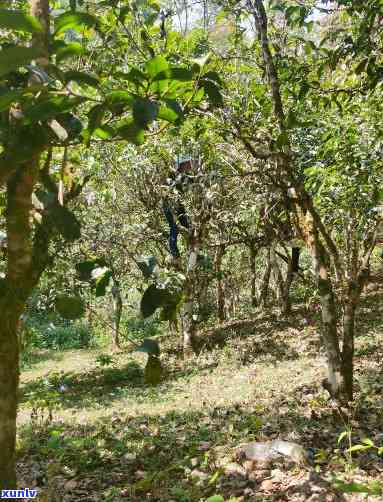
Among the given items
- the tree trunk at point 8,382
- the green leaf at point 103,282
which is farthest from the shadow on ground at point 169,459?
the green leaf at point 103,282

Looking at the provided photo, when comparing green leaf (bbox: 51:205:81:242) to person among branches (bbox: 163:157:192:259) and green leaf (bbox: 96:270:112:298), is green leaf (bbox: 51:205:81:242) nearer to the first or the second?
green leaf (bbox: 96:270:112:298)

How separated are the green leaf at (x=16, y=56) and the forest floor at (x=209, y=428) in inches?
62.5

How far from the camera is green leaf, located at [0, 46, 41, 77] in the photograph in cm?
64

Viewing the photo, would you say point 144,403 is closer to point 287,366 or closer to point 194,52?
point 287,366

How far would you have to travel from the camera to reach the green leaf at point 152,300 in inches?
36.1

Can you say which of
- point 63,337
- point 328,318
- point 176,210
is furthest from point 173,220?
point 63,337

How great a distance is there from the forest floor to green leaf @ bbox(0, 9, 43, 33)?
5.29 feet

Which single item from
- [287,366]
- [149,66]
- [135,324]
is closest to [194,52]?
[149,66]

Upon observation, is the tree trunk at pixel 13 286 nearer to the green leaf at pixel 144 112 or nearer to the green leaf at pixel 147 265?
the green leaf at pixel 147 265

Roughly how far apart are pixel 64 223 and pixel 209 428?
4.30 metres

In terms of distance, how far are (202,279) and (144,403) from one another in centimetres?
623

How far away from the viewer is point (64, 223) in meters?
0.92

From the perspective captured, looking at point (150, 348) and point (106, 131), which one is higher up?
point (106, 131)

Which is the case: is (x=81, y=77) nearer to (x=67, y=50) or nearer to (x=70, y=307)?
(x=67, y=50)
